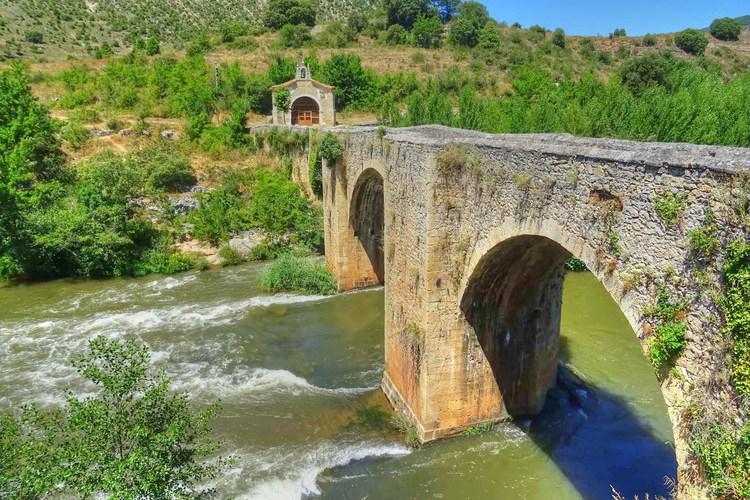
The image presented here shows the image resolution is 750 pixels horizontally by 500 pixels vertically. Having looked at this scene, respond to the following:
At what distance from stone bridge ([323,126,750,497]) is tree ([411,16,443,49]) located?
54.5 metres

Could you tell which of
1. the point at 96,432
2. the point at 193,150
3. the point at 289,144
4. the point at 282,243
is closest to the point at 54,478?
the point at 96,432

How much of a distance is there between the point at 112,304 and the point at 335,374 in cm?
1089

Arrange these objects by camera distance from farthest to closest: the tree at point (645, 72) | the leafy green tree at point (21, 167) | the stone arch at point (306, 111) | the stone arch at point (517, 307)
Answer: the tree at point (645, 72) → the stone arch at point (306, 111) → the leafy green tree at point (21, 167) → the stone arch at point (517, 307)

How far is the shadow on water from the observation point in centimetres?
1037

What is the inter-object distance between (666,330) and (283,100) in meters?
34.2

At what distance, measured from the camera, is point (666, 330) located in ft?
19.9

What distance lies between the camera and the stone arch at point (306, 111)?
3828 centimetres

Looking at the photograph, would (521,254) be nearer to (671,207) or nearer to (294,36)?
(671,207)

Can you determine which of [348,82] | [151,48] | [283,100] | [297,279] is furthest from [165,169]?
[151,48]

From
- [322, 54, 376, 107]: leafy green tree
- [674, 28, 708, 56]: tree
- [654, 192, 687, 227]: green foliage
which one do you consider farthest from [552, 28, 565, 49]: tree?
[654, 192, 687, 227]: green foliage

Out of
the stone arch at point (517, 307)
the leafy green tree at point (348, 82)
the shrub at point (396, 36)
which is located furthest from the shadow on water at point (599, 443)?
the shrub at point (396, 36)

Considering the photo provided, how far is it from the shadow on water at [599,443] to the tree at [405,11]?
230ft

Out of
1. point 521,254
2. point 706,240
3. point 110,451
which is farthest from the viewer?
point 521,254

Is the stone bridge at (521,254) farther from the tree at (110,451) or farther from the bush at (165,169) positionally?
the bush at (165,169)
